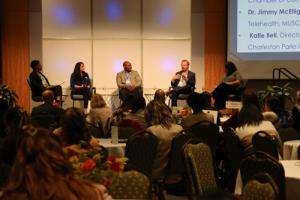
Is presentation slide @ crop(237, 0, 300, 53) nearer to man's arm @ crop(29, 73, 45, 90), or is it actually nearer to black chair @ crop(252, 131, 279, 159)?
man's arm @ crop(29, 73, 45, 90)

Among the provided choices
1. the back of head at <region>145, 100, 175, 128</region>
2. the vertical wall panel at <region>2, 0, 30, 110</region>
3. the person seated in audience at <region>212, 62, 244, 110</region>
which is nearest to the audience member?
the back of head at <region>145, 100, 175, 128</region>

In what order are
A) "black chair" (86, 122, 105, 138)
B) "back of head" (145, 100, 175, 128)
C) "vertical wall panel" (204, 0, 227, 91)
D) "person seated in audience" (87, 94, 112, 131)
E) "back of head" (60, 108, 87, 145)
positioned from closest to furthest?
"back of head" (60, 108, 87, 145), "back of head" (145, 100, 175, 128), "black chair" (86, 122, 105, 138), "person seated in audience" (87, 94, 112, 131), "vertical wall panel" (204, 0, 227, 91)

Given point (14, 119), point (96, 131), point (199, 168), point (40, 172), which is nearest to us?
point (40, 172)

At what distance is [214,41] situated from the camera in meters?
13.8

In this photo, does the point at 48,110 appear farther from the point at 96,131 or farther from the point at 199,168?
the point at 199,168

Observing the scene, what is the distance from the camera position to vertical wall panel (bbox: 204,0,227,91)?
1380 centimetres

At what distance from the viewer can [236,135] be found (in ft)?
19.7

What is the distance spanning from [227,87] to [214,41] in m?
2.52

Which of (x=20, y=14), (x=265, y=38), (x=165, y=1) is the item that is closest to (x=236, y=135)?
(x=265, y=38)

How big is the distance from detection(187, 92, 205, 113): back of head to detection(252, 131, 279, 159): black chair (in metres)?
1.64

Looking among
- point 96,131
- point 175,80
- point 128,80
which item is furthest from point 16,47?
point 96,131

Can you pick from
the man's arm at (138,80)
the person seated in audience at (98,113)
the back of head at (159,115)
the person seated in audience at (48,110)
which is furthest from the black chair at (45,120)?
the man's arm at (138,80)

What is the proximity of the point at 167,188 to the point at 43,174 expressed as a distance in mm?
4836

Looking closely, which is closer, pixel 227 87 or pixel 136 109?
pixel 136 109
